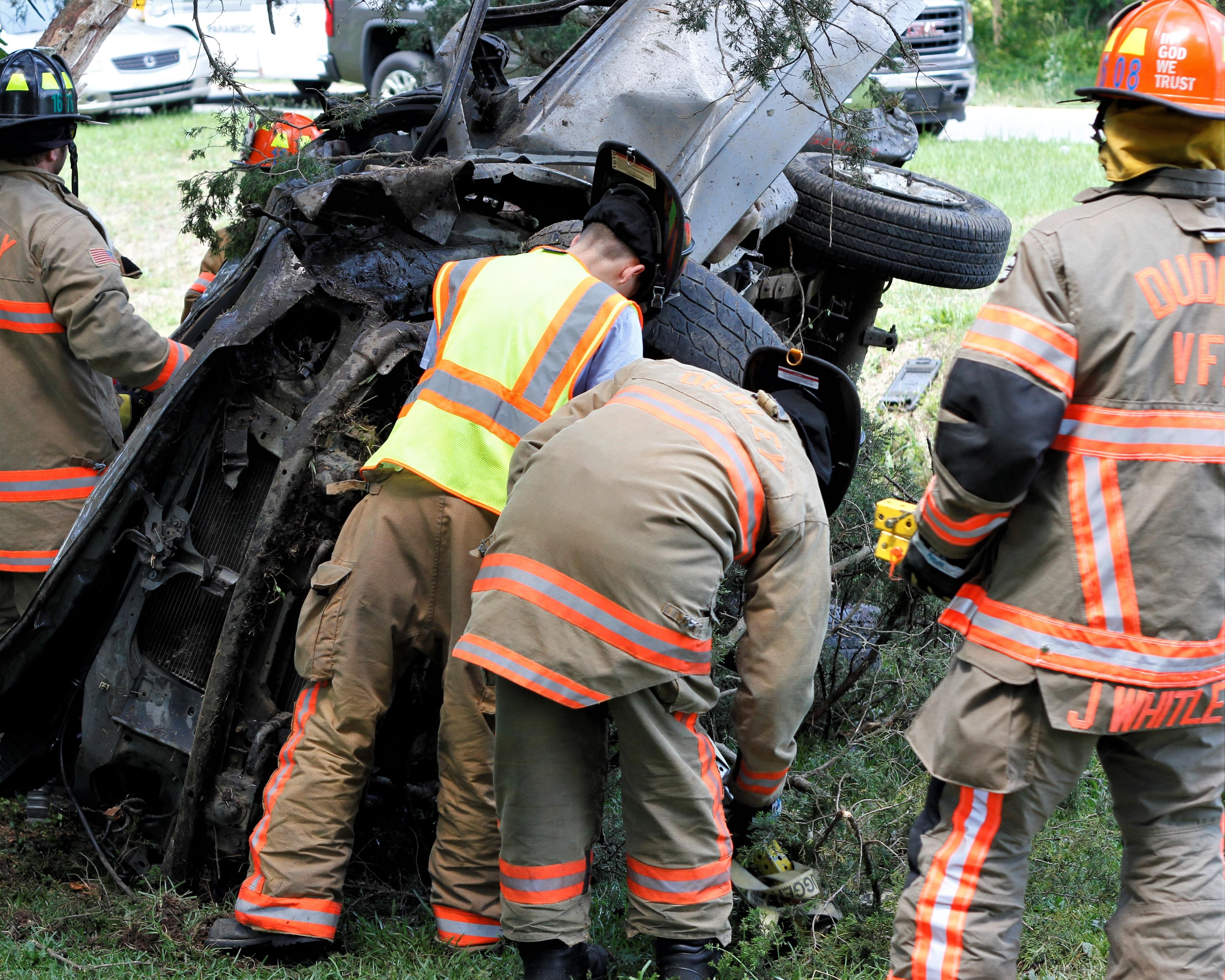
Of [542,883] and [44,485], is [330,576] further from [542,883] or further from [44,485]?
[44,485]

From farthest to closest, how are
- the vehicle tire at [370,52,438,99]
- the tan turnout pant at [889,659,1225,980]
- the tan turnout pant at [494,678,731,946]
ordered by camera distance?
the vehicle tire at [370,52,438,99] → the tan turnout pant at [494,678,731,946] → the tan turnout pant at [889,659,1225,980]

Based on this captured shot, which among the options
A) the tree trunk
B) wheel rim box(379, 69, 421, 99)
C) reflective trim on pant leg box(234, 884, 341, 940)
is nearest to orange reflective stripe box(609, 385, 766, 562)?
reflective trim on pant leg box(234, 884, 341, 940)

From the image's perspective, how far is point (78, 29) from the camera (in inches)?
178

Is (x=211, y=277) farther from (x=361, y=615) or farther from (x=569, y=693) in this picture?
(x=569, y=693)

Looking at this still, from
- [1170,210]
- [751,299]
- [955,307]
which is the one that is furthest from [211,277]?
[955,307]

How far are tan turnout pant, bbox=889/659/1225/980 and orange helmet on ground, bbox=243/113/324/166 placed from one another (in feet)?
8.46

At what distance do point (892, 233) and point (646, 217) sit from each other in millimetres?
2322

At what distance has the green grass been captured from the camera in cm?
286

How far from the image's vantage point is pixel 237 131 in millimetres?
3670

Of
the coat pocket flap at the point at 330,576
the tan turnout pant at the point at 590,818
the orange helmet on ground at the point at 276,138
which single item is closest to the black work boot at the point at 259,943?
the tan turnout pant at the point at 590,818

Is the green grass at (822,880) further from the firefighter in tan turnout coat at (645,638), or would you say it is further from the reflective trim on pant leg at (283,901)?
the firefighter in tan turnout coat at (645,638)

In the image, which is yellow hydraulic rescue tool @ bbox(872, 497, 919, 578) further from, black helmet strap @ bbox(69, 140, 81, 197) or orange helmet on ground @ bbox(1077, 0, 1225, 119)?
black helmet strap @ bbox(69, 140, 81, 197)

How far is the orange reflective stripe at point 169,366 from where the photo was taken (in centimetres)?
364

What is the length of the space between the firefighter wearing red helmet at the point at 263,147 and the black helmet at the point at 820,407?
169 cm
